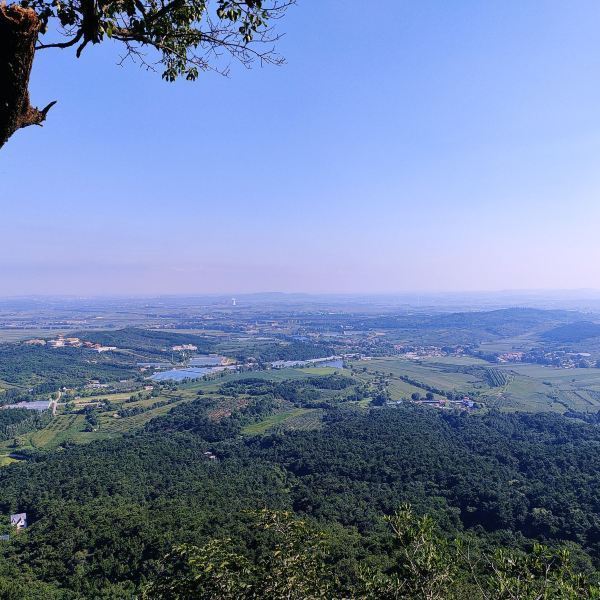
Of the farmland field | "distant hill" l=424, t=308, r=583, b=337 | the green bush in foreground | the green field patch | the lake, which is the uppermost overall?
the green bush in foreground

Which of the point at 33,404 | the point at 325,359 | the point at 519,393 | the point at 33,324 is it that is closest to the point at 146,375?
the point at 33,404

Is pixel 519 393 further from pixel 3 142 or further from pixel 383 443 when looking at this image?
pixel 3 142

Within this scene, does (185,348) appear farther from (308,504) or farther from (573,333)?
(573,333)

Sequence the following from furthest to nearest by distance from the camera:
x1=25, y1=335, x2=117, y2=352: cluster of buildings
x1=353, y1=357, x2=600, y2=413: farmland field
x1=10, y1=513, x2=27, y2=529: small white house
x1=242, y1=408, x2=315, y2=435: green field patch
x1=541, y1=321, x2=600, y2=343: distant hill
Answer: x1=541, y1=321, x2=600, y2=343: distant hill, x1=25, y1=335, x2=117, y2=352: cluster of buildings, x1=353, y1=357, x2=600, y2=413: farmland field, x1=242, y1=408, x2=315, y2=435: green field patch, x1=10, y1=513, x2=27, y2=529: small white house

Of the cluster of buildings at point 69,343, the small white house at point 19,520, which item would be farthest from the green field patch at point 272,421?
the cluster of buildings at point 69,343

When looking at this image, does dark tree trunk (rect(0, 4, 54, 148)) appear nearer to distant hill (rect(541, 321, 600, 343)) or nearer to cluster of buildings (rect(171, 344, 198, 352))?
cluster of buildings (rect(171, 344, 198, 352))

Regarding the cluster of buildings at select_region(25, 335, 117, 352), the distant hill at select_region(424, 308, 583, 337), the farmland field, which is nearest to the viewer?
the farmland field

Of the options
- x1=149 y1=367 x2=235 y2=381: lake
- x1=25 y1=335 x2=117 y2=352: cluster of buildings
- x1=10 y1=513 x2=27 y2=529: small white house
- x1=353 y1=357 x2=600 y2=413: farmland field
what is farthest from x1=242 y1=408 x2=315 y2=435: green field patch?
x1=25 y1=335 x2=117 y2=352: cluster of buildings
